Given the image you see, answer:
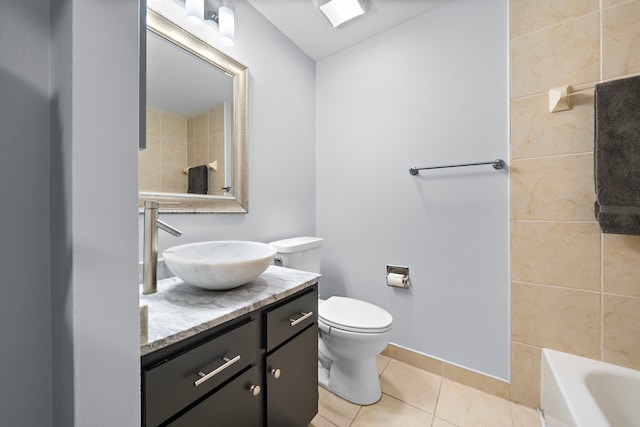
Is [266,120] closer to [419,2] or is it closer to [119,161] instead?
[419,2]

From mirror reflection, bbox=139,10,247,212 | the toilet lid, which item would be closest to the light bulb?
mirror reflection, bbox=139,10,247,212

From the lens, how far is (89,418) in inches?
15.3

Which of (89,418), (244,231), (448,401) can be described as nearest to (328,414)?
(448,401)

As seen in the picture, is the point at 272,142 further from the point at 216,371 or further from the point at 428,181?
the point at 216,371

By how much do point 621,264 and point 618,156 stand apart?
1.62ft

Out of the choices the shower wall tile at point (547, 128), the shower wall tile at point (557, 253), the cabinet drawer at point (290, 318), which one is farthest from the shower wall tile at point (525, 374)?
the cabinet drawer at point (290, 318)

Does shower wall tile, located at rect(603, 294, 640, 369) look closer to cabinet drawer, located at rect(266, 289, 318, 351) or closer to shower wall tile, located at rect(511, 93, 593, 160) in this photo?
shower wall tile, located at rect(511, 93, 593, 160)

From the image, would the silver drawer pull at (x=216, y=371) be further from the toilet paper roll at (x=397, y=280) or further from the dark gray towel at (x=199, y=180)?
the toilet paper roll at (x=397, y=280)

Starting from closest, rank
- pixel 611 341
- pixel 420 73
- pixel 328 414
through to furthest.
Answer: pixel 611 341 < pixel 328 414 < pixel 420 73

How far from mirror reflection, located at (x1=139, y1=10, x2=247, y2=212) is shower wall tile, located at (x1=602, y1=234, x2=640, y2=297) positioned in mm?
1844

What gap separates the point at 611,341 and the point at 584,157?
0.87 m

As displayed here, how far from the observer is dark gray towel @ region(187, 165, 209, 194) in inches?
50.3

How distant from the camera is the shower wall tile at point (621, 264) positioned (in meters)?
1.10

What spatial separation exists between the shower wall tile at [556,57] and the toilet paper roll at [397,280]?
123cm
